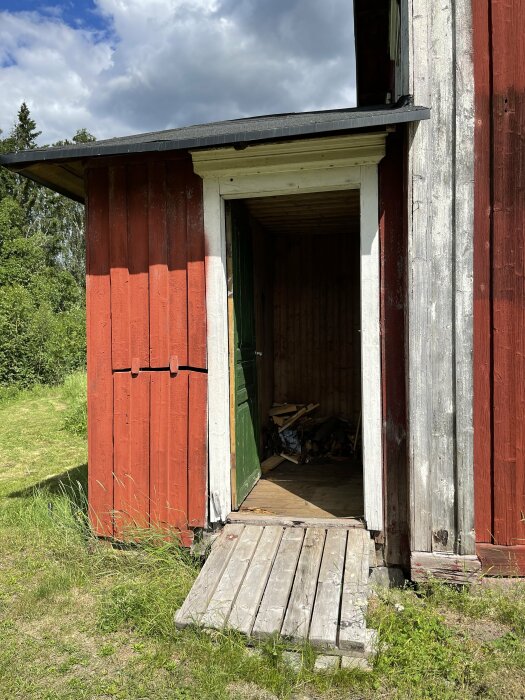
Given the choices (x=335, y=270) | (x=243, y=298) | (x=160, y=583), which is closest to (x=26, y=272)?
(x=335, y=270)

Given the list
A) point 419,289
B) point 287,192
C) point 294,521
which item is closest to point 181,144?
point 287,192

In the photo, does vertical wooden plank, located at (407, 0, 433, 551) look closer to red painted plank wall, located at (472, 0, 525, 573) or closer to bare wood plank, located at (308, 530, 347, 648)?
red painted plank wall, located at (472, 0, 525, 573)

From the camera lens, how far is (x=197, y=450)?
395cm

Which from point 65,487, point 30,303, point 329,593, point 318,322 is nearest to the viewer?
point 329,593

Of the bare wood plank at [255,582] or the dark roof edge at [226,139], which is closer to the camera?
the bare wood plank at [255,582]

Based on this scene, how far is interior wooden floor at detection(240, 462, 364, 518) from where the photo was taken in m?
4.30

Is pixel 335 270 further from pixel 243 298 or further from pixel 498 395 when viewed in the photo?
pixel 498 395


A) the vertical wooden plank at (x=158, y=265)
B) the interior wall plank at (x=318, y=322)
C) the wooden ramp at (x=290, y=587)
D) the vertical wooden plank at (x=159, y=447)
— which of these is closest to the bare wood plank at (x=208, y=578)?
the wooden ramp at (x=290, y=587)

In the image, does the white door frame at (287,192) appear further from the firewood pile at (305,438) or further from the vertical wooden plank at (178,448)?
the firewood pile at (305,438)

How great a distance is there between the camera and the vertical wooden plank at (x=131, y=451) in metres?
4.05

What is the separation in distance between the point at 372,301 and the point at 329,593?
186 cm

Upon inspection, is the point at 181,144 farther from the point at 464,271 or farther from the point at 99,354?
the point at 464,271

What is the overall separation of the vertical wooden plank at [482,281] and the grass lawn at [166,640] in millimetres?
572

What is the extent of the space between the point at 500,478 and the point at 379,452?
2.51 ft
